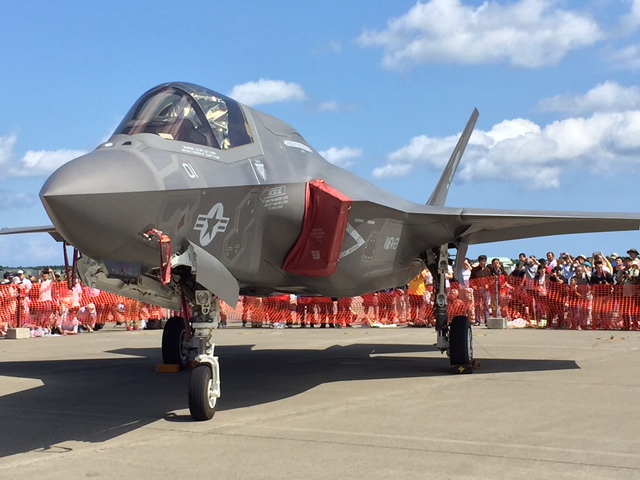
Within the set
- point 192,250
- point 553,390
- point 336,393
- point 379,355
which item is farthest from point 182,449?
point 379,355

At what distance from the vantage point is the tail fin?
1527 cm

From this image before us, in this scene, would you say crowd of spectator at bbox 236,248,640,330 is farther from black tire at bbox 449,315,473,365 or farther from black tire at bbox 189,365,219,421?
black tire at bbox 189,365,219,421

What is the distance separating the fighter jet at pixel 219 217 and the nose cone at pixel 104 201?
1 centimetres

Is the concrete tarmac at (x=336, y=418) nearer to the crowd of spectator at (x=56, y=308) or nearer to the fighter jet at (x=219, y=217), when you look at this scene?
the fighter jet at (x=219, y=217)

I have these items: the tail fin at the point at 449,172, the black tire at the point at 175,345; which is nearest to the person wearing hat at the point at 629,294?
the tail fin at the point at 449,172

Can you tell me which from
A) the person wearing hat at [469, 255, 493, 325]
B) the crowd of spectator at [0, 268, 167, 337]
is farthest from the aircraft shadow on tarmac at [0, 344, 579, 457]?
the person wearing hat at [469, 255, 493, 325]

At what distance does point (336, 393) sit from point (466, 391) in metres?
1.47

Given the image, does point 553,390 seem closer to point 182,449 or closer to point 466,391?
point 466,391

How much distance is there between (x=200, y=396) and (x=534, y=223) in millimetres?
6063

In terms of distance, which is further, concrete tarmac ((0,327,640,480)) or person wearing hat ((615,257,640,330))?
person wearing hat ((615,257,640,330))

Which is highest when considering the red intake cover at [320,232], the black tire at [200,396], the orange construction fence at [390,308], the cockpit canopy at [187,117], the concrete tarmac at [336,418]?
the cockpit canopy at [187,117]

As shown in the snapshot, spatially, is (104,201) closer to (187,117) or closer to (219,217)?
(219,217)

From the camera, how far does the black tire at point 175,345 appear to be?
11953 mm

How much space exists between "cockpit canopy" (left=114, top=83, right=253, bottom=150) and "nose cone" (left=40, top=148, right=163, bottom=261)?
0.77m
